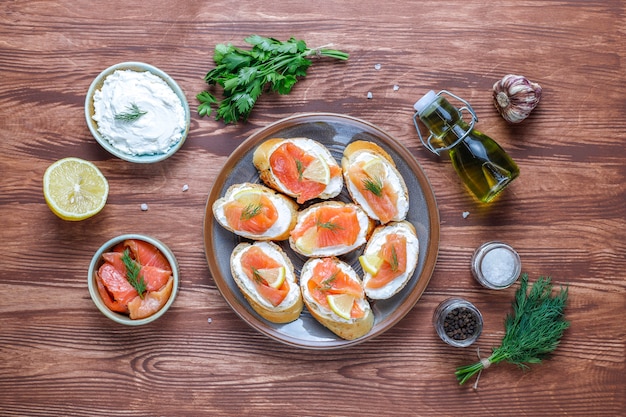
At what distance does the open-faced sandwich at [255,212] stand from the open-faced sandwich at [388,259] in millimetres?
381

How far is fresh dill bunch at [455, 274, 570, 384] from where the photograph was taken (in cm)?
248

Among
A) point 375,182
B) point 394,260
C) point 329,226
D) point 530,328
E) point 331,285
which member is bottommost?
point 530,328

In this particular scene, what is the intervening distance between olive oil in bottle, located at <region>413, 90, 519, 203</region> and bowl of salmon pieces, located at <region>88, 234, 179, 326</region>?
1.31 meters

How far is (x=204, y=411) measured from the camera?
8.51 ft

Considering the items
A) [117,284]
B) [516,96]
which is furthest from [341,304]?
[516,96]

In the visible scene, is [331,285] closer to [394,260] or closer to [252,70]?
[394,260]

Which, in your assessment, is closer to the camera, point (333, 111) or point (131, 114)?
point (131, 114)

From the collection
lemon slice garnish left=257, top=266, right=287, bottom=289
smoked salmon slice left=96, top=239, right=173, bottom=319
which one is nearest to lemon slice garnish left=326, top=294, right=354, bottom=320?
lemon slice garnish left=257, top=266, right=287, bottom=289

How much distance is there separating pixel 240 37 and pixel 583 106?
1.65 m

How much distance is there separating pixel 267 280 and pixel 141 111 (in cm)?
91

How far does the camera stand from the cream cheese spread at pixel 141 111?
234 cm

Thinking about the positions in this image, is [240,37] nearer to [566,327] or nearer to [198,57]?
[198,57]

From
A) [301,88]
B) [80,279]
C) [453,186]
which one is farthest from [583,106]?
[80,279]

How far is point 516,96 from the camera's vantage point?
7.97ft
